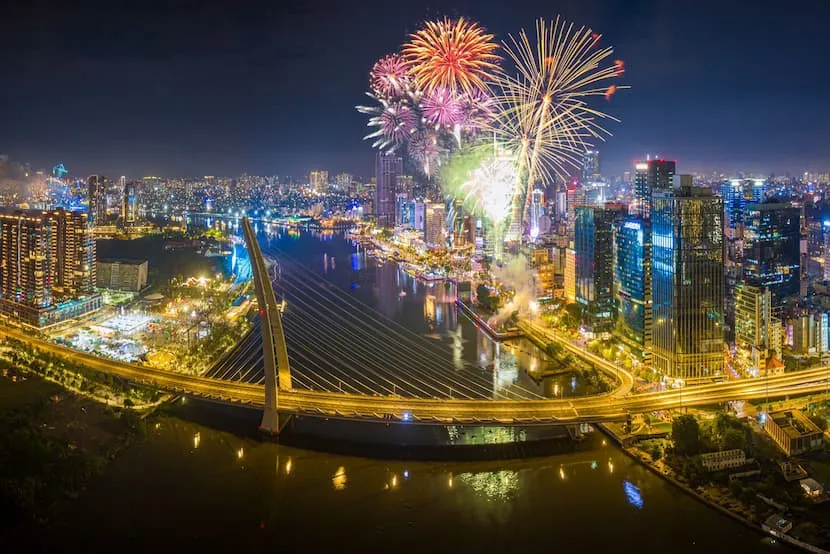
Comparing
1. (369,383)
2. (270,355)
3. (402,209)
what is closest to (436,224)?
(402,209)

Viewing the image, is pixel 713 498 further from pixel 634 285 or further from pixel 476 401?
pixel 634 285

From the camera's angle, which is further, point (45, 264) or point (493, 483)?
point (45, 264)

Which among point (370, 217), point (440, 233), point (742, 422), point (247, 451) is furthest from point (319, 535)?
point (370, 217)

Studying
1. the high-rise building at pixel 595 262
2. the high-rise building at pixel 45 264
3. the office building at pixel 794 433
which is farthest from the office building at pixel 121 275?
the office building at pixel 794 433

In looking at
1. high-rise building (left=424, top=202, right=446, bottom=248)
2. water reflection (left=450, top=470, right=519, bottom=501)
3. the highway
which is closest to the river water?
water reflection (left=450, top=470, right=519, bottom=501)

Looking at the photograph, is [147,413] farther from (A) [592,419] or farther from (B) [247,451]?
(A) [592,419]

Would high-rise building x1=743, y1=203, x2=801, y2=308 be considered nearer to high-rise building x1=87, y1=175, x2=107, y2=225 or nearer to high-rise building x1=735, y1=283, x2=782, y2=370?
high-rise building x1=735, y1=283, x2=782, y2=370
